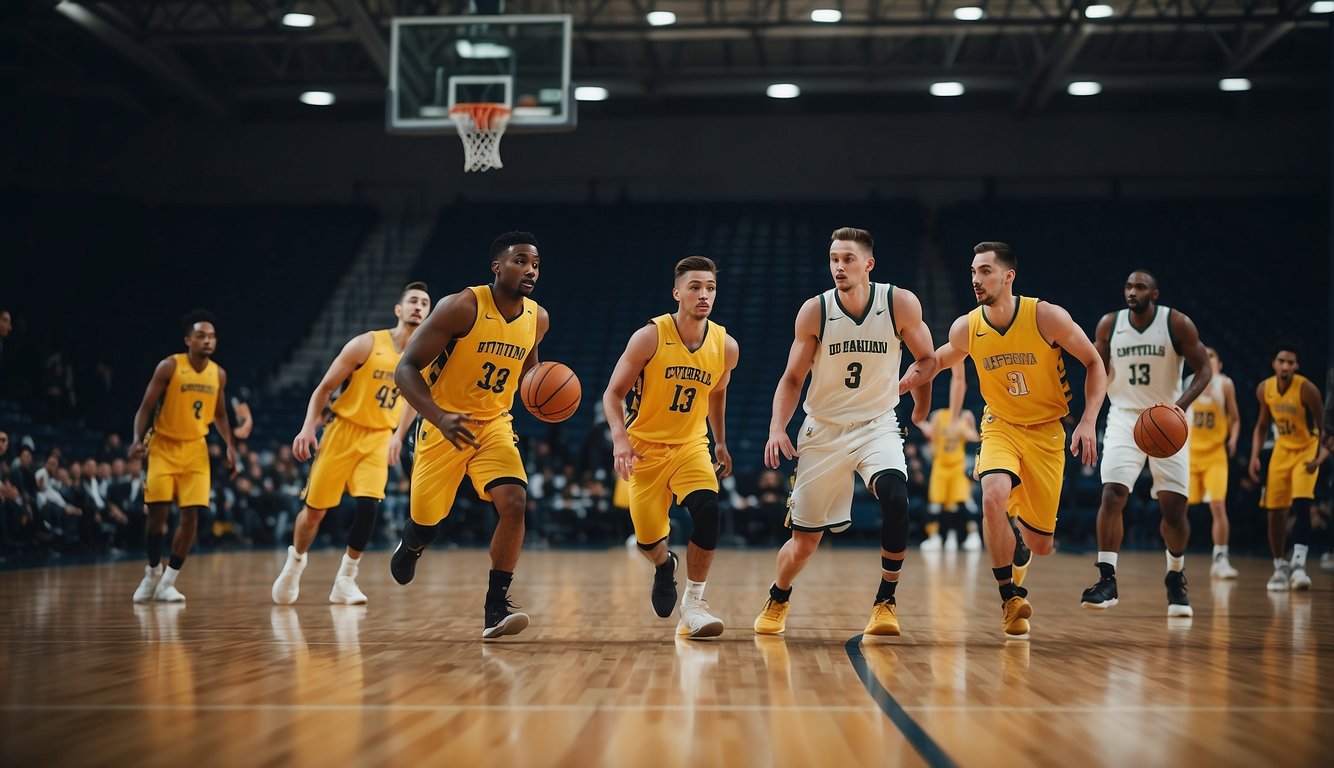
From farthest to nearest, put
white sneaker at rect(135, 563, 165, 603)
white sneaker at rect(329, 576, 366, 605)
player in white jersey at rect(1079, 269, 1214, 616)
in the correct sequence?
white sneaker at rect(135, 563, 165, 603) < white sneaker at rect(329, 576, 366, 605) < player in white jersey at rect(1079, 269, 1214, 616)

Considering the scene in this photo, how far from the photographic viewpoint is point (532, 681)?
400 cm

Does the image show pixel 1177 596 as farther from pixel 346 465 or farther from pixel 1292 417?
pixel 346 465

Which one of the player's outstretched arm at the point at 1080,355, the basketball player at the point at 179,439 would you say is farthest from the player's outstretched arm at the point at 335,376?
the player's outstretched arm at the point at 1080,355

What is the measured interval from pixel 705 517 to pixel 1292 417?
5735 millimetres

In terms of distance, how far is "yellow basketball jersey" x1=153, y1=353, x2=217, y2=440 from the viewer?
7.50m

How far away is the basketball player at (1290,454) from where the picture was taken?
8777mm

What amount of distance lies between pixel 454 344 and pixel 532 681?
1.85m

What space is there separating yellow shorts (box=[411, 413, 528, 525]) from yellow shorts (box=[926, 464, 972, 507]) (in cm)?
938

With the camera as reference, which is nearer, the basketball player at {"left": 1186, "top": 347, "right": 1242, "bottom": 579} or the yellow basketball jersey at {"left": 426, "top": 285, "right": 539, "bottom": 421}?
the yellow basketball jersey at {"left": 426, "top": 285, "right": 539, "bottom": 421}

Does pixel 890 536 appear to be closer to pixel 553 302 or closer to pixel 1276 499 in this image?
pixel 1276 499

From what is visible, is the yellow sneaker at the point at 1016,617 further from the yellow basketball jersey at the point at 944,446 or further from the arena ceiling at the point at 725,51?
the arena ceiling at the point at 725,51

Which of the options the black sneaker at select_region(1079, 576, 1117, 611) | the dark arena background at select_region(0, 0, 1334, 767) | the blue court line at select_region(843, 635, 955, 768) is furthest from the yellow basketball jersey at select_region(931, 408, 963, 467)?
the blue court line at select_region(843, 635, 955, 768)

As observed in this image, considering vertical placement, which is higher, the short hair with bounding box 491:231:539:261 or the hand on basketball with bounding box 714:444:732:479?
the short hair with bounding box 491:231:539:261

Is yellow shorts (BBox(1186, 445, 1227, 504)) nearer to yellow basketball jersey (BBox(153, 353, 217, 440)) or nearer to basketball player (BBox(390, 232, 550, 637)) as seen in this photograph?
basketball player (BBox(390, 232, 550, 637))
